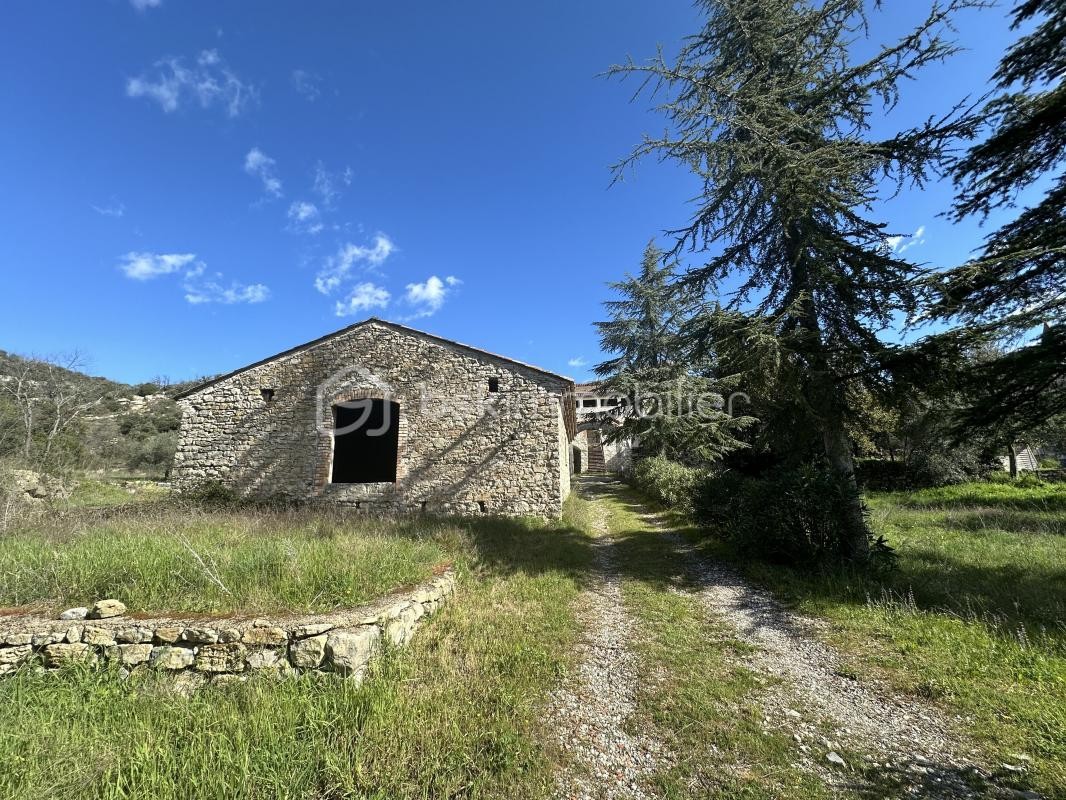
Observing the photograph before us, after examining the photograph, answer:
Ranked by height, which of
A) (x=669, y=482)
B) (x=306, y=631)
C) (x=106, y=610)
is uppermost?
(x=669, y=482)

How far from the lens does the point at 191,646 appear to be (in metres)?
3.36

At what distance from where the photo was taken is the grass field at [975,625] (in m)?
2.84

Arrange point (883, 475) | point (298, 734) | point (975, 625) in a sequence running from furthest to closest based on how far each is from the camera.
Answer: point (883, 475)
point (975, 625)
point (298, 734)

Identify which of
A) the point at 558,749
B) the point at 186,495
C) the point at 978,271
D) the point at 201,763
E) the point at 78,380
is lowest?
the point at 558,749

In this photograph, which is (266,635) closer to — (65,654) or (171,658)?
(171,658)

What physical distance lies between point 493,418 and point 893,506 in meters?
13.6

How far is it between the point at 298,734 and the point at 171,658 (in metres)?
1.47

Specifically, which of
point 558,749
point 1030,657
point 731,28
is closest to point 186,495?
point 558,749

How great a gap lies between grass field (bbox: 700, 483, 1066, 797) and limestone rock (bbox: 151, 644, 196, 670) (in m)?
5.80

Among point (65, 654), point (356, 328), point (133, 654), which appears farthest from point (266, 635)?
point (356, 328)

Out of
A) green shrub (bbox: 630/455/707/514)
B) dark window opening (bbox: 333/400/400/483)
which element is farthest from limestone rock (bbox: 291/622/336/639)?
dark window opening (bbox: 333/400/400/483)

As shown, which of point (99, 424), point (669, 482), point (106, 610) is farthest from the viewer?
point (99, 424)

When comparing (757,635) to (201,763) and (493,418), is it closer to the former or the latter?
(201,763)

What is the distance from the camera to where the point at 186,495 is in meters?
11.3
